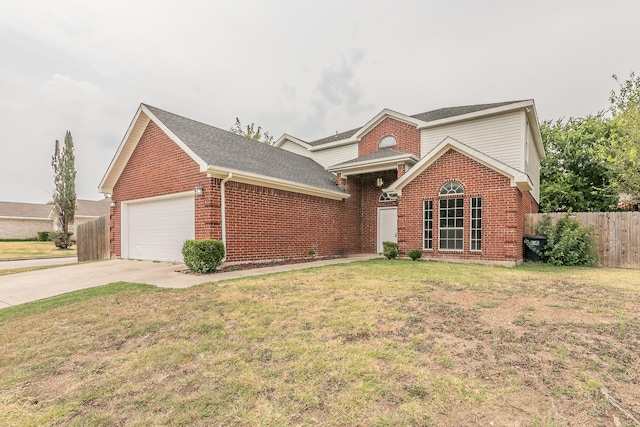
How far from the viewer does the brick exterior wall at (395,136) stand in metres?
14.1

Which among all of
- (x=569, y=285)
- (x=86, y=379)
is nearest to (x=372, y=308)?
(x=86, y=379)

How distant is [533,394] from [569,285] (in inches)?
210

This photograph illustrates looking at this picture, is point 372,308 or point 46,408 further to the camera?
point 372,308

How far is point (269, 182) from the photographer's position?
993cm

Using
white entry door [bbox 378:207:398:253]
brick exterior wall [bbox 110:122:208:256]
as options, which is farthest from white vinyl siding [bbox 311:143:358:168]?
brick exterior wall [bbox 110:122:208:256]

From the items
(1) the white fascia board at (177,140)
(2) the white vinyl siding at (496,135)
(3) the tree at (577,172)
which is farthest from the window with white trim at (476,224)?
(3) the tree at (577,172)

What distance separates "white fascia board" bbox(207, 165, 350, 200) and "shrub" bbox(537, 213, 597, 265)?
311 inches

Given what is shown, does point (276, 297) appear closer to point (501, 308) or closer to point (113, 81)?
Answer: point (501, 308)

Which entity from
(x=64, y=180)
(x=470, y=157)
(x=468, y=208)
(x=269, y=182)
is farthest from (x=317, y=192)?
(x=64, y=180)

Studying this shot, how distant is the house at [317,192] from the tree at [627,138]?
12.2 ft

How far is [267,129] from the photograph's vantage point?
32.0m

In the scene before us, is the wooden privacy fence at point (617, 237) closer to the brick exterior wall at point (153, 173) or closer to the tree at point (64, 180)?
the brick exterior wall at point (153, 173)

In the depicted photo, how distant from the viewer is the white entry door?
1363 centimetres

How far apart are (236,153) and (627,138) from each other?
17.7 m
